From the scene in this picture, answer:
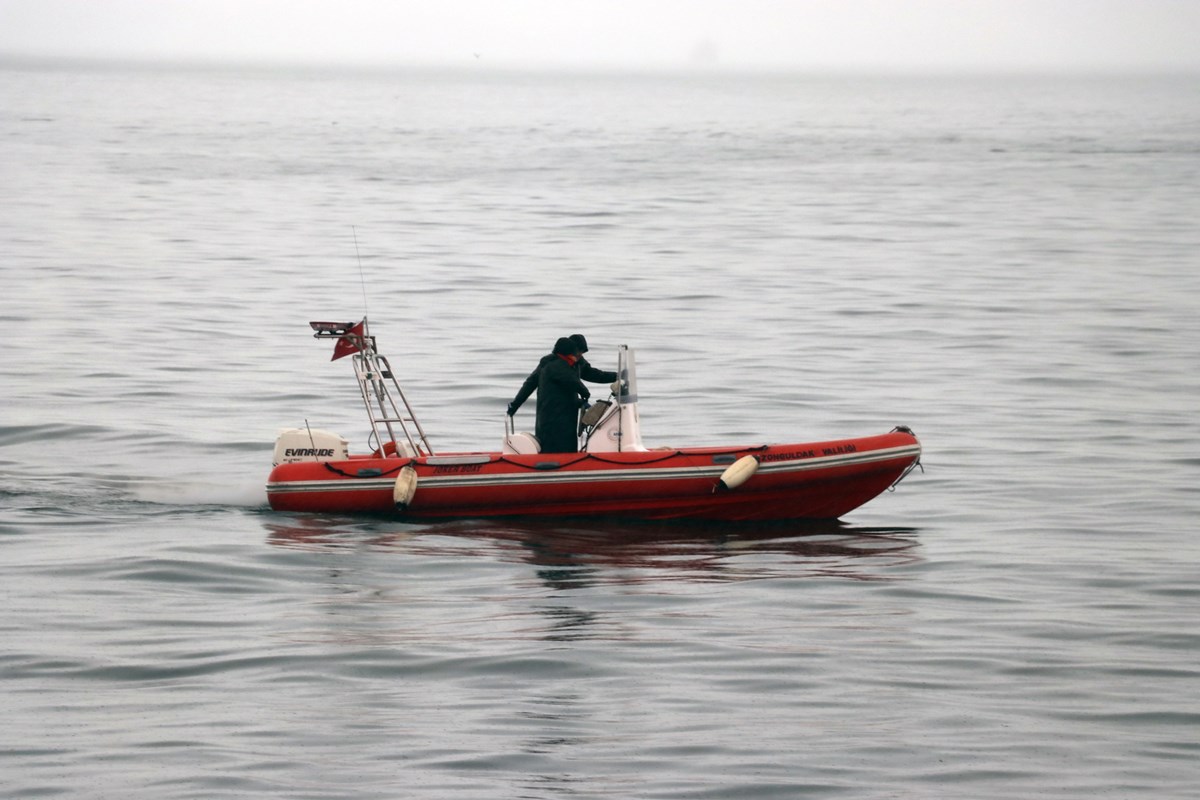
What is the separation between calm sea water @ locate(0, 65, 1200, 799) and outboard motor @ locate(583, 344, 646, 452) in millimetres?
712

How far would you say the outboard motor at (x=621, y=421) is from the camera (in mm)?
12484

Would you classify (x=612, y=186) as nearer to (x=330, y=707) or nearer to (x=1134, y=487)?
(x=1134, y=487)

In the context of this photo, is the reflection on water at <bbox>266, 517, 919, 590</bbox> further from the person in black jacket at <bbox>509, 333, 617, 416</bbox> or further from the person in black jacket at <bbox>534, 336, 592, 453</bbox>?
the person in black jacket at <bbox>509, 333, 617, 416</bbox>

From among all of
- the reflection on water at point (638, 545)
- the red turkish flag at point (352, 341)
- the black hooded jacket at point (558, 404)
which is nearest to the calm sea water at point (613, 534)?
the reflection on water at point (638, 545)

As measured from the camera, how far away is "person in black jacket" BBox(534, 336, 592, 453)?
1243cm

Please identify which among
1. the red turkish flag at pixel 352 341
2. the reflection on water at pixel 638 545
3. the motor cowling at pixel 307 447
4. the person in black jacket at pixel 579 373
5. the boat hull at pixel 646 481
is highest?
the red turkish flag at pixel 352 341

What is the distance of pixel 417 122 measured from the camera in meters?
91.0

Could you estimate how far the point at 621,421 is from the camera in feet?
41.6

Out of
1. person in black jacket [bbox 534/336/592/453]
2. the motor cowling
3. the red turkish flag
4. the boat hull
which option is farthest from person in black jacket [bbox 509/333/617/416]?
the motor cowling

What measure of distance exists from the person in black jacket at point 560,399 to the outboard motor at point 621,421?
0.17 meters

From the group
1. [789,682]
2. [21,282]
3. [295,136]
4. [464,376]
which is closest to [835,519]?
[789,682]

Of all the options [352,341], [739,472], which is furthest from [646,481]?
[352,341]

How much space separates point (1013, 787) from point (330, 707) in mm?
3383

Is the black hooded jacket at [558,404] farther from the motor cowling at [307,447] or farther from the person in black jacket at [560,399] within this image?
the motor cowling at [307,447]
